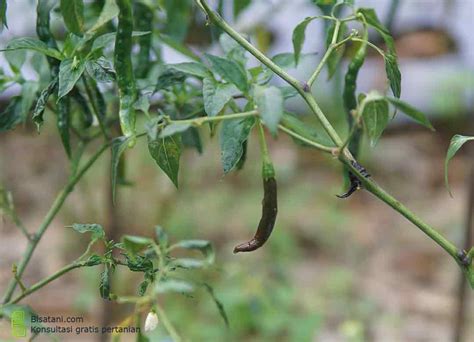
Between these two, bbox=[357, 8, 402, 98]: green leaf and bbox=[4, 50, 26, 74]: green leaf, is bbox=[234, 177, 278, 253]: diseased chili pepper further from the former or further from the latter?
bbox=[4, 50, 26, 74]: green leaf

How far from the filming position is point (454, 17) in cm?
262

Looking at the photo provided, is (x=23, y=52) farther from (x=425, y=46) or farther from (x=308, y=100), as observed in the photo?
(x=425, y=46)

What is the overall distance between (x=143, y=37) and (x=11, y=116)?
0.52 feet

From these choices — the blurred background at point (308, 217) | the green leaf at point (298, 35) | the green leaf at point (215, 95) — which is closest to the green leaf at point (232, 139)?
the green leaf at point (215, 95)

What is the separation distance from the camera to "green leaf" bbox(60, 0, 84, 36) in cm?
61

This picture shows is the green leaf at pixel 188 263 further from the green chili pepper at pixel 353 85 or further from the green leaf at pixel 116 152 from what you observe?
the green chili pepper at pixel 353 85

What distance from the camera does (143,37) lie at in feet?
2.48

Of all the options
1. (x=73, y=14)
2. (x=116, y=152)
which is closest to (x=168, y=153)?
(x=116, y=152)

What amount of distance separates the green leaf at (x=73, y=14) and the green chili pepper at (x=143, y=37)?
142 millimetres

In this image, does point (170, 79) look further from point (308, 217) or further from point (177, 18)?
point (308, 217)

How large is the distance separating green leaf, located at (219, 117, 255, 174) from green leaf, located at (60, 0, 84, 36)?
158mm

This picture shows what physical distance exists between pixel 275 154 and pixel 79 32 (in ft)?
6.93

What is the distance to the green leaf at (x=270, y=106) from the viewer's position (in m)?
0.46

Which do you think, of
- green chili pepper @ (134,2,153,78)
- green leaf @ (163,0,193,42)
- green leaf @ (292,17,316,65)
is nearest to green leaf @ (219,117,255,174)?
green leaf @ (292,17,316,65)
